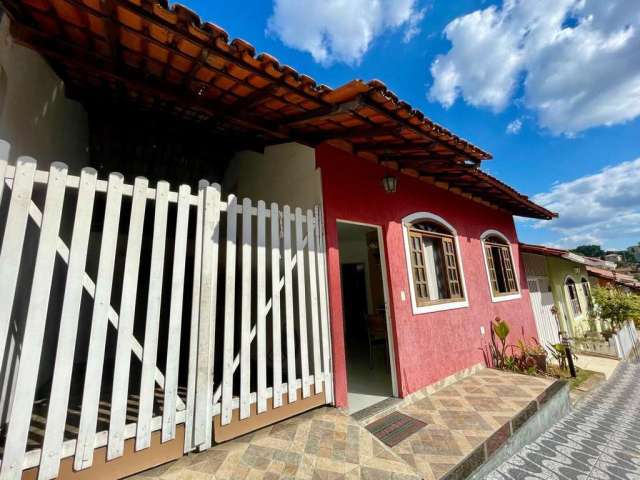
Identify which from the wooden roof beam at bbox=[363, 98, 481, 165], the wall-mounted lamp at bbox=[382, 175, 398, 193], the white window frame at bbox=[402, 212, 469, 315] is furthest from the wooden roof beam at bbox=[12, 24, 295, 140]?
the white window frame at bbox=[402, 212, 469, 315]

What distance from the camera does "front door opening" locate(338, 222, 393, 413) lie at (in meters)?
3.97

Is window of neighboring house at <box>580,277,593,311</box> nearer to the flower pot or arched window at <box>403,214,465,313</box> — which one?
the flower pot

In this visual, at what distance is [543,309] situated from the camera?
8867 millimetres

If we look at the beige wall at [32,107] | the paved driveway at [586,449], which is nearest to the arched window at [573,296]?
the paved driveway at [586,449]

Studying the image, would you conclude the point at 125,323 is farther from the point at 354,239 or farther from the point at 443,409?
the point at 354,239

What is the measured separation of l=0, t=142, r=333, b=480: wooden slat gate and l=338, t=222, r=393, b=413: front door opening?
129cm

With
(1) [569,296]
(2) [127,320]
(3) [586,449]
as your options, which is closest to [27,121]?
(2) [127,320]

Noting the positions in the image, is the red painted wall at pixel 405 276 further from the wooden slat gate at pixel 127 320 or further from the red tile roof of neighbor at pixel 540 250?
the red tile roof of neighbor at pixel 540 250

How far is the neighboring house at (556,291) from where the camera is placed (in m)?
8.48

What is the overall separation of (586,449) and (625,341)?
10.1 meters

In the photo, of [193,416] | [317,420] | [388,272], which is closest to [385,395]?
[317,420]

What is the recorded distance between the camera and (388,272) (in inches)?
155

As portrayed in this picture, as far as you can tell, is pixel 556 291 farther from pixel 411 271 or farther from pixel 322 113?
pixel 322 113

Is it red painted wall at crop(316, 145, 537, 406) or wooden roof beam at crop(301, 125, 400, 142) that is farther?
red painted wall at crop(316, 145, 537, 406)
